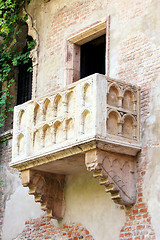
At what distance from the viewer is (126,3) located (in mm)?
10406

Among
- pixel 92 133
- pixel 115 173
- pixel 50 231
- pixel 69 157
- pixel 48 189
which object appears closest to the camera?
pixel 92 133

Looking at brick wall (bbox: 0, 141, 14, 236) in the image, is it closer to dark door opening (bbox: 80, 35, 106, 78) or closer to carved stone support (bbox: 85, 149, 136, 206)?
dark door opening (bbox: 80, 35, 106, 78)

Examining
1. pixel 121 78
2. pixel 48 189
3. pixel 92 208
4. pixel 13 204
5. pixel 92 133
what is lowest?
pixel 92 208

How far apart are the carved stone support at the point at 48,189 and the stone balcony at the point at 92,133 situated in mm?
240

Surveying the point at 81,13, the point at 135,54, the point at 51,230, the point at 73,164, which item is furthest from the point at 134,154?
the point at 81,13

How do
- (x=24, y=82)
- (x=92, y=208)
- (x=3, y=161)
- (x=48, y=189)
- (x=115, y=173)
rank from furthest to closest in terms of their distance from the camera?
(x=24, y=82) < (x=3, y=161) < (x=48, y=189) < (x=92, y=208) < (x=115, y=173)

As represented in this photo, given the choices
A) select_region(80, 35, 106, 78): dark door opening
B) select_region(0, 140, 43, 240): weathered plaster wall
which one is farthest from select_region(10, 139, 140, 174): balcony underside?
select_region(80, 35, 106, 78): dark door opening

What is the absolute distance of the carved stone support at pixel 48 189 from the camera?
33.7 feet

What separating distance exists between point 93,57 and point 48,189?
286 centimetres

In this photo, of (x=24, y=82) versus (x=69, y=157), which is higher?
(x=24, y=82)

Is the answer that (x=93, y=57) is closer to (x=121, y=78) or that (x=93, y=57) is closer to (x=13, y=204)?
(x=121, y=78)

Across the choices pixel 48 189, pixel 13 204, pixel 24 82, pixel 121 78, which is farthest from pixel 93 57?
pixel 13 204

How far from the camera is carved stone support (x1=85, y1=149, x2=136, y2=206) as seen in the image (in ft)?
29.5

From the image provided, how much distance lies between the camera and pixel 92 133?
8828 millimetres
